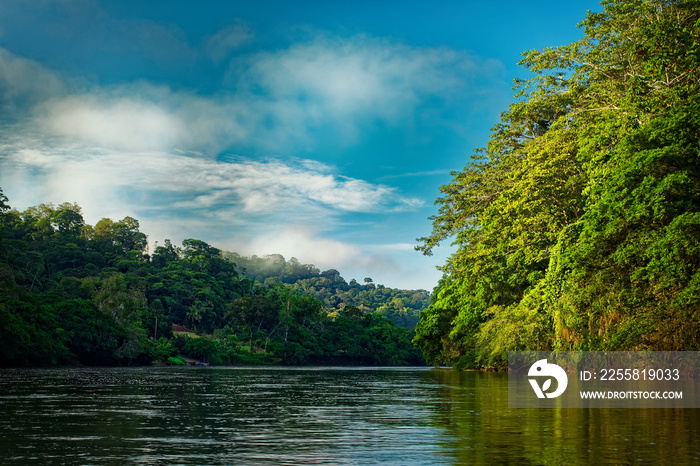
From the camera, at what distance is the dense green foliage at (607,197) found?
20.6 m

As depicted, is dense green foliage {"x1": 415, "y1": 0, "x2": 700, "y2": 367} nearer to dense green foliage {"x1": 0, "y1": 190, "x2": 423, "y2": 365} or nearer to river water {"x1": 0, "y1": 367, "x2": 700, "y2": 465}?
river water {"x1": 0, "y1": 367, "x2": 700, "y2": 465}

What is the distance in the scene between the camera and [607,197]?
22.2 meters

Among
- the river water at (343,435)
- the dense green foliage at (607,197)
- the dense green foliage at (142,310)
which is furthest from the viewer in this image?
the dense green foliage at (142,310)

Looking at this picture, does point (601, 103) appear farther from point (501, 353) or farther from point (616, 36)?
point (501, 353)

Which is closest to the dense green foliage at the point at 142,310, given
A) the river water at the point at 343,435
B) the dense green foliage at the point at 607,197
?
the dense green foliage at the point at 607,197

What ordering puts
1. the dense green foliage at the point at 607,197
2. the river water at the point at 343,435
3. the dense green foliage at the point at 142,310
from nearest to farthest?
the river water at the point at 343,435
the dense green foliage at the point at 607,197
the dense green foliage at the point at 142,310

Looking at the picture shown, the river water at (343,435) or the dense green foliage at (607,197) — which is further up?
the dense green foliage at (607,197)

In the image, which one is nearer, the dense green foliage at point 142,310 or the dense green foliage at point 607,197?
the dense green foliage at point 607,197

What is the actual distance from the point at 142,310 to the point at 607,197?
93563 millimetres

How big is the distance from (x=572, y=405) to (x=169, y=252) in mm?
160108

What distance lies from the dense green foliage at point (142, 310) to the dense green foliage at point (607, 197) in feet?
151

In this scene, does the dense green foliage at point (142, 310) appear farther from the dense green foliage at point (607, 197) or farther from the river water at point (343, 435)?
the river water at point (343, 435)

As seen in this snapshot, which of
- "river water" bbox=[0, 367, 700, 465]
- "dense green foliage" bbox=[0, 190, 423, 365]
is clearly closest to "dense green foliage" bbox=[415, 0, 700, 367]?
"river water" bbox=[0, 367, 700, 465]

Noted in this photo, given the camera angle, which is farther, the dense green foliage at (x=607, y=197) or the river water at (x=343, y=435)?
the dense green foliage at (x=607, y=197)
